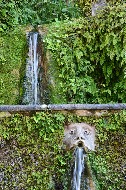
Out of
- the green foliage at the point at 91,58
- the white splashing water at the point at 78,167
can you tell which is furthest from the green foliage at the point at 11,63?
the white splashing water at the point at 78,167

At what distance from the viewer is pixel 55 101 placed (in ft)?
19.2

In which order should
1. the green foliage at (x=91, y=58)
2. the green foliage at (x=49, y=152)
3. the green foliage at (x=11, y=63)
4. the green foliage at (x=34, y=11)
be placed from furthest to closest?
the green foliage at (x=34, y=11)
the green foliage at (x=91, y=58)
the green foliage at (x=11, y=63)
the green foliage at (x=49, y=152)

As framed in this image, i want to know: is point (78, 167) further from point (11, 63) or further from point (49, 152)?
point (11, 63)

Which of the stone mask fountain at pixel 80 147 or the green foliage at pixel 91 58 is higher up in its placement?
the green foliage at pixel 91 58

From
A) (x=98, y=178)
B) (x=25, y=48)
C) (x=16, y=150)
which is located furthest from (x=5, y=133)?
(x=25, y=48)

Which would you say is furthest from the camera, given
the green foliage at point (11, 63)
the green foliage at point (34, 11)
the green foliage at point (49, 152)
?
the green foliage at point (34, 11)

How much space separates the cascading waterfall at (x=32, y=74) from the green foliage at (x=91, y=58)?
285 millimetres

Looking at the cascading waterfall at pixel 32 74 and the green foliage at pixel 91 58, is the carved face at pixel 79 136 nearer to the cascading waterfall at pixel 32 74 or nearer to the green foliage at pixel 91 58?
the green foliage at pixel 91 58

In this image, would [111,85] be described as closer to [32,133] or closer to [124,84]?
[124,84]

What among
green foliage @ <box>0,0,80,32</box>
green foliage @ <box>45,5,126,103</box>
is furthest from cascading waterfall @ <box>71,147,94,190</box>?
green foliage @ <box>0,0,80,32</box>

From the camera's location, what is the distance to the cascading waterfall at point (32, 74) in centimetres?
606

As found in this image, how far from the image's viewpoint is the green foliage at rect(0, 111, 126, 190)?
422 cm

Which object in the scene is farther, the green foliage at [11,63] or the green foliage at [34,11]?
the green foliage at [34,11]

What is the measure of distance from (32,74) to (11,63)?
364mm
